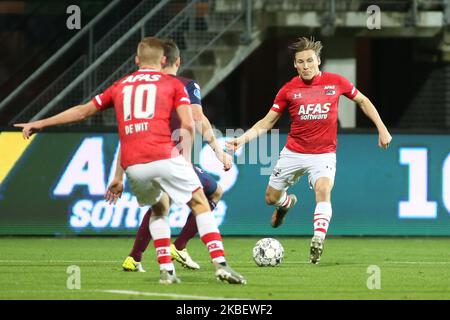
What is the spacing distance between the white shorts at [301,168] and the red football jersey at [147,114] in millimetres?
3376

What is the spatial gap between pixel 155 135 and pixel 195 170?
6.27 ft

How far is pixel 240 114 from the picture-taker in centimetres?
3061

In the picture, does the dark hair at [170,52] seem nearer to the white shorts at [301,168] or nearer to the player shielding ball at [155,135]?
the player shielding ball at [155,135]

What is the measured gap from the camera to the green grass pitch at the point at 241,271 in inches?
376

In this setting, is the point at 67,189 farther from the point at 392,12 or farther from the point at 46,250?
the point at 392,12

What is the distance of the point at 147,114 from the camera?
9.95m

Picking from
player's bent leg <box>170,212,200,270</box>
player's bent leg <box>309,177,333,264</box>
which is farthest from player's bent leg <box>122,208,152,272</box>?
player's bent leg <box>309,177,333,264</box>

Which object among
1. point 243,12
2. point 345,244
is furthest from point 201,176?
point 243,12

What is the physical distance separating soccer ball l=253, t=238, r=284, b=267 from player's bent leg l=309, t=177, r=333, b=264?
39cm

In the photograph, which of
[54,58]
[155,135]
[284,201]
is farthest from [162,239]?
[54,58]

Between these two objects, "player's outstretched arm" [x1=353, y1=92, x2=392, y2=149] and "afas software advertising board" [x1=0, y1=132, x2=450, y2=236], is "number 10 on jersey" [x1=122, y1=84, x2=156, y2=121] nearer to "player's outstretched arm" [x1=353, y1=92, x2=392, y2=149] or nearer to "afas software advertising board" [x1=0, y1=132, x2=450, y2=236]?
"player's outstretched arm" [x1=353, y1=92, x2=392, y2=149]

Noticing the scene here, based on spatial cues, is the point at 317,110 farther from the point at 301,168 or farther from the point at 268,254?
the point at 268,254
